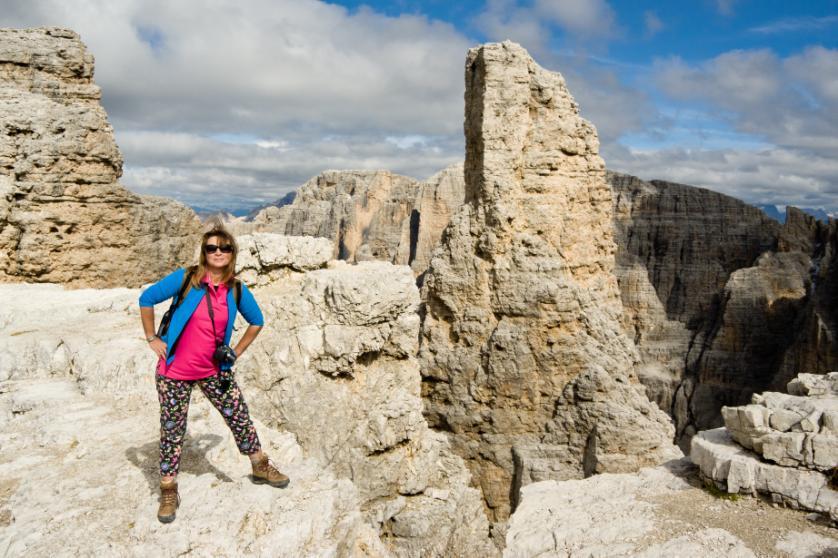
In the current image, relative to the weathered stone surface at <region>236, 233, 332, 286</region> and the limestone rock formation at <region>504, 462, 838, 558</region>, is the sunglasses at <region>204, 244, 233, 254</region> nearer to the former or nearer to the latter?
the limestone rock formation at <region>504, 462, 838, 558</region>

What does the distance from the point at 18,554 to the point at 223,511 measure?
1.26m

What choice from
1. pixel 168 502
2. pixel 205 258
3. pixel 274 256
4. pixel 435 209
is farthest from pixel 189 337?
pixel 435 209

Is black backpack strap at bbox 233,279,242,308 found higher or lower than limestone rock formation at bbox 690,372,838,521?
higher

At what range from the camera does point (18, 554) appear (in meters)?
3.51

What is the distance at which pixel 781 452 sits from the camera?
17.7ft

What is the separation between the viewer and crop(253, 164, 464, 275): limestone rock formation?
43.6 meters

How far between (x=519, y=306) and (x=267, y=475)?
9.46 metres

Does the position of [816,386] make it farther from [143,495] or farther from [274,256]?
[274,256]

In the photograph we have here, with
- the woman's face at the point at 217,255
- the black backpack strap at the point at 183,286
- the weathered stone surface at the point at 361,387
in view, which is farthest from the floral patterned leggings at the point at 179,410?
the weathered stone surface at the point at 361,387

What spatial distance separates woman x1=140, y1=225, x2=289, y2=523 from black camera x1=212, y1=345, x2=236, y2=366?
0.03 ft

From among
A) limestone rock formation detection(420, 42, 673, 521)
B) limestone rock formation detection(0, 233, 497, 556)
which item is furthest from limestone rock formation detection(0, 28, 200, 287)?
limestone rock formation detection(420, 42, 673, 521)

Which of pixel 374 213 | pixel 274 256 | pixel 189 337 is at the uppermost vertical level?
pixel 374 213

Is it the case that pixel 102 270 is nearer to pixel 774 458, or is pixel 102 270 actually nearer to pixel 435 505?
pixel 435 505

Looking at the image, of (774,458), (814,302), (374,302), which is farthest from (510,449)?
(814,302)
